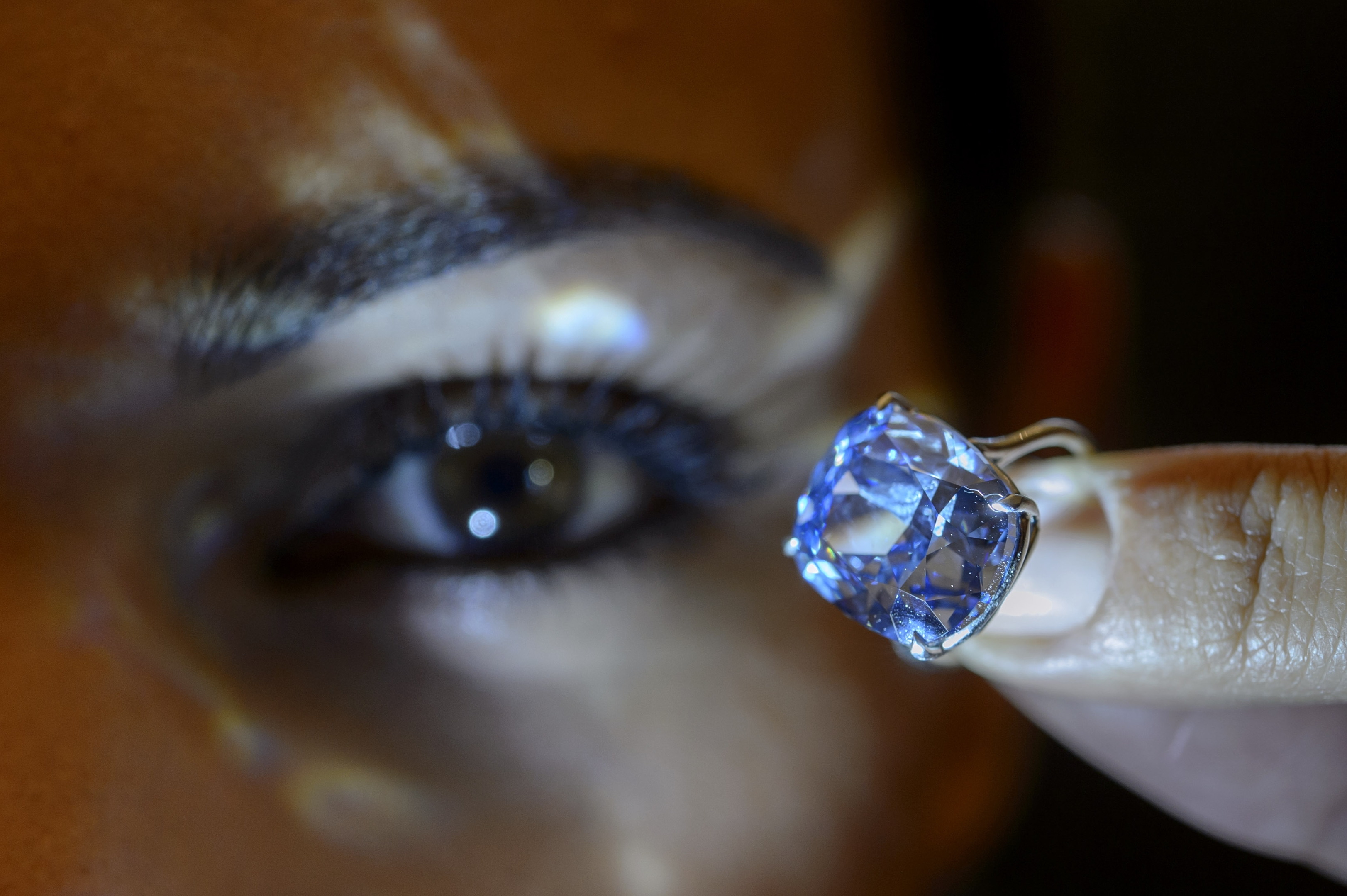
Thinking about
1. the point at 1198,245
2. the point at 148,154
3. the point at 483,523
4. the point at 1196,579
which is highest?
the point at 1198,245

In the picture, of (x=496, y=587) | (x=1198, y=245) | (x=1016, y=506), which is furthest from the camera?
(x=1198, y=245)

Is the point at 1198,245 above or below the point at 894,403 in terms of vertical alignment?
above

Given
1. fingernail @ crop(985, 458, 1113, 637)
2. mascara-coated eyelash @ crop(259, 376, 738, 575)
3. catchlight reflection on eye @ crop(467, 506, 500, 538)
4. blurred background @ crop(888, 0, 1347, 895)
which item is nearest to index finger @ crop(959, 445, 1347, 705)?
fingernail @ crop(985, 458, 1113, 637)

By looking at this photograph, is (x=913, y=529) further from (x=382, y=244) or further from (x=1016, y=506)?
(x=382, y=244)

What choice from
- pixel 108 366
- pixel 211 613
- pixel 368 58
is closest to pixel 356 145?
pixel 368 58

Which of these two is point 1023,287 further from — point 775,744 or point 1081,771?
point 1081,771

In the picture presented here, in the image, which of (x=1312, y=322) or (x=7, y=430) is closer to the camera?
(x=7, y=430)

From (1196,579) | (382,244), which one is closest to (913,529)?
(1196,579)
